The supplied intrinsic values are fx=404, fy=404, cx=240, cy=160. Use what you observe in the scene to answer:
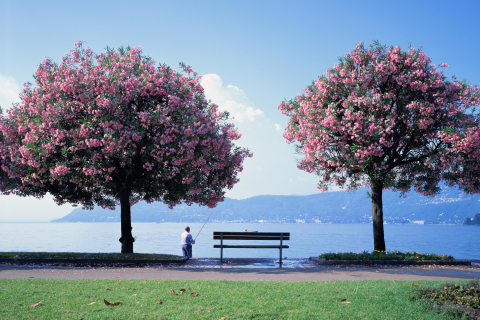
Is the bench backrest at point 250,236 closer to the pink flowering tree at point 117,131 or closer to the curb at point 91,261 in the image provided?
the curb at point 91,261

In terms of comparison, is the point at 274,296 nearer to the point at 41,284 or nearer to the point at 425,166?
the point at 41,284

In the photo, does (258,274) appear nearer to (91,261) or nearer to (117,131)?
(91,261)

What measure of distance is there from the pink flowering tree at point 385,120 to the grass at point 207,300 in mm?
10025

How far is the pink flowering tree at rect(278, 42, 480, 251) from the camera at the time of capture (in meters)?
18.7

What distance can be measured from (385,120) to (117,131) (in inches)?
478

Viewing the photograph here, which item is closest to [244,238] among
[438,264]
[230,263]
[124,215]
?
[230,263]

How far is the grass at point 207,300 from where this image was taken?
22.4 feet

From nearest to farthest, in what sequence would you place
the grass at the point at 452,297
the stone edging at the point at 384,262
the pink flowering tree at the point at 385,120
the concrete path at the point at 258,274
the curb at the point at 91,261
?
the grass at the point at 452,297
the concrete path at the point at 258,274
the curb at the point at 91,261
the stone edging at the point at 384,262
the pink flowering tree at the point at 385,120

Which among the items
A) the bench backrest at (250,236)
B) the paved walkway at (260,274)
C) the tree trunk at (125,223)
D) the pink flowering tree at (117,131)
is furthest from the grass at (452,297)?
the tree trunk at (125,223)

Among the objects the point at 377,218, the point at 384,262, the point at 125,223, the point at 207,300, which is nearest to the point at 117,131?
the point at 125,223

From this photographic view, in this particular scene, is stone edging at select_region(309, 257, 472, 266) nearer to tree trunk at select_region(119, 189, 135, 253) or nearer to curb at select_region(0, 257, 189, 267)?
curb at select_region(0, 257, 189, 267)

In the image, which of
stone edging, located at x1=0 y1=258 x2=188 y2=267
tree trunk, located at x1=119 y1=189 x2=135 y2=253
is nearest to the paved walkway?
stone edging, located at x1=0 y1=258 x2=188 y2=267

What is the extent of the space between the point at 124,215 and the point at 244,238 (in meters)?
6.62

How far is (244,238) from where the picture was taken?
54.6 ft
